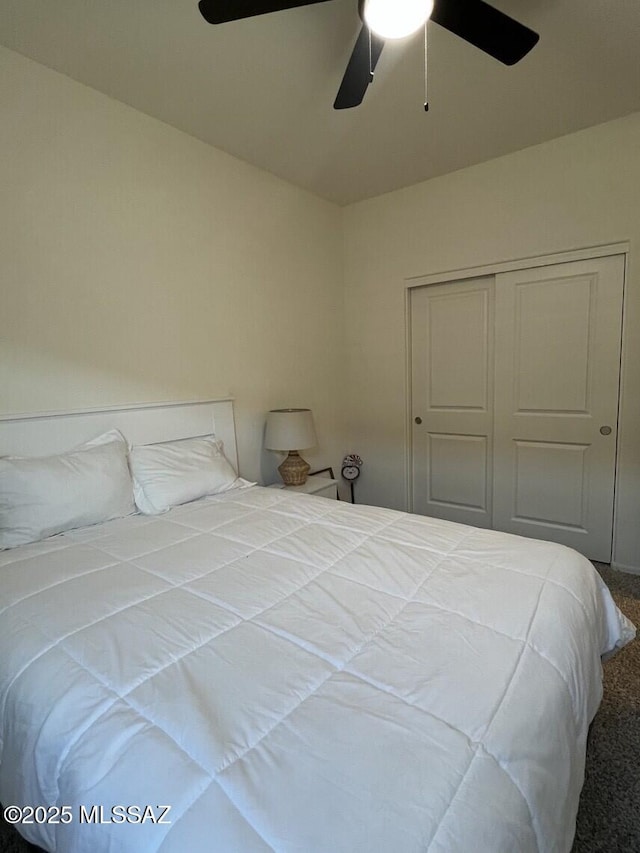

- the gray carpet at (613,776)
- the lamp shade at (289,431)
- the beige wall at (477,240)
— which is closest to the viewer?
the gray carpet at (613,776)

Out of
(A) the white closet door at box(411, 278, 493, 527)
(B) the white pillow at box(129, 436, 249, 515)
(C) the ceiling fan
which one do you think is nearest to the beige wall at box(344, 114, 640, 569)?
(A) the white closet door at box(411, 278, 493, 527)

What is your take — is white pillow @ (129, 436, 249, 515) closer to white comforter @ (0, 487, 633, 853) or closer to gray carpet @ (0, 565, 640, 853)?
white comforter @ (0, 487, 633, 853)

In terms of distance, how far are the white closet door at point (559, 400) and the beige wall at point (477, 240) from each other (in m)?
0.10

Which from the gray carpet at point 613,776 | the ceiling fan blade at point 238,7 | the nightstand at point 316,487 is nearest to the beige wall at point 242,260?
the nightstand at point 316,487

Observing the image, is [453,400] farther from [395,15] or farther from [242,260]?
[395,15]

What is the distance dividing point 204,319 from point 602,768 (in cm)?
267

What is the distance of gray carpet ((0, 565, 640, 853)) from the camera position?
1.13 meters

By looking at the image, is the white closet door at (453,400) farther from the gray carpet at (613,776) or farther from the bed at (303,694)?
the bed at (303,694)

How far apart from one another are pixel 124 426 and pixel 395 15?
1.96 metres

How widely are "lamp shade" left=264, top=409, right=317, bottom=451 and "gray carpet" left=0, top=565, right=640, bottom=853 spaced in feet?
6.23

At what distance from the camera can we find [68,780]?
28.4 inches

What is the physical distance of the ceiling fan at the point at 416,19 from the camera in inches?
48.9

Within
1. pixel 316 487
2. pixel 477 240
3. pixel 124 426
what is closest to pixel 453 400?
pixel 477 240

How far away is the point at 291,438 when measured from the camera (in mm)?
2725
